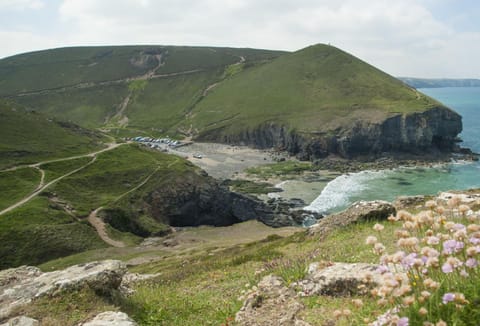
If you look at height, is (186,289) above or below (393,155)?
above

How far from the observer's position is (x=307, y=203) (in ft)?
311

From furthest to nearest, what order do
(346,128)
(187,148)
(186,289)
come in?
(187,148), (346,128), (186,289)

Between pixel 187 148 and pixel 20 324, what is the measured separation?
559ft

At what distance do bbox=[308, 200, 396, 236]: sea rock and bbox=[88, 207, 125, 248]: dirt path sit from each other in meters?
50.2

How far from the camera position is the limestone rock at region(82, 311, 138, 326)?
32.3 feet

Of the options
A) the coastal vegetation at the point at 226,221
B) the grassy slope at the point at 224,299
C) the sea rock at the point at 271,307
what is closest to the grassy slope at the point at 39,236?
the coastal vegetation at the point at 226,221

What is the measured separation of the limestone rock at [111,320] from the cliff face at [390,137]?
463 ft

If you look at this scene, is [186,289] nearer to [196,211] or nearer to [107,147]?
[196,211]

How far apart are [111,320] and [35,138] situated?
11337cm

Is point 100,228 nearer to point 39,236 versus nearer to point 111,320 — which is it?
point 39,236

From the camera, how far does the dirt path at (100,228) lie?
6738cm

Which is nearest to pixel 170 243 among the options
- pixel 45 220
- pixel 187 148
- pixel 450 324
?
pixel 45 220

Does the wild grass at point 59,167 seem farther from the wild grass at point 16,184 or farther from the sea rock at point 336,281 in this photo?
the sea rock at point 336,281

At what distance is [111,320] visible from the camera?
397 inches
